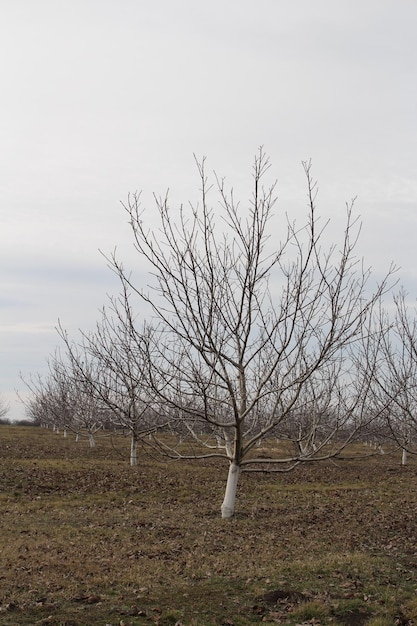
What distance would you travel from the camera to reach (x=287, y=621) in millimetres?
6180

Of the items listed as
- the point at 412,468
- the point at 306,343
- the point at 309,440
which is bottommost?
the point at 412,468

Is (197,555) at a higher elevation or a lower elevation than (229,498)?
lower

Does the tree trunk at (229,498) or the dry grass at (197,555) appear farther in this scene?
the tree trunk at (229,498)

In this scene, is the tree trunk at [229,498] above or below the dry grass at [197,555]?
above

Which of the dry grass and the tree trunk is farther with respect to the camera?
the tree trunk

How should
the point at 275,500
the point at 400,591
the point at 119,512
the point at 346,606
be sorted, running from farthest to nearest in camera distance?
the point at 275,500, the point at 119,512, the point at 400,591, the point at 346,606

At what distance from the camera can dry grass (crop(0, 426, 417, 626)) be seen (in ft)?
21.0

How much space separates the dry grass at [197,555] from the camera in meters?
6.39

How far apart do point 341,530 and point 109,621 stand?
6770 millimetres

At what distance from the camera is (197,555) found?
8992 mm

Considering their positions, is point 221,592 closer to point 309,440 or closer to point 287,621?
point 287,621

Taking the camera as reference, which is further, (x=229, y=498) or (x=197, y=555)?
(x=229, y=498)

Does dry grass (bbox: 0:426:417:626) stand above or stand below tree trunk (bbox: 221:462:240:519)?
below

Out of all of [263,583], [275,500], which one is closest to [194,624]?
[263,583]
